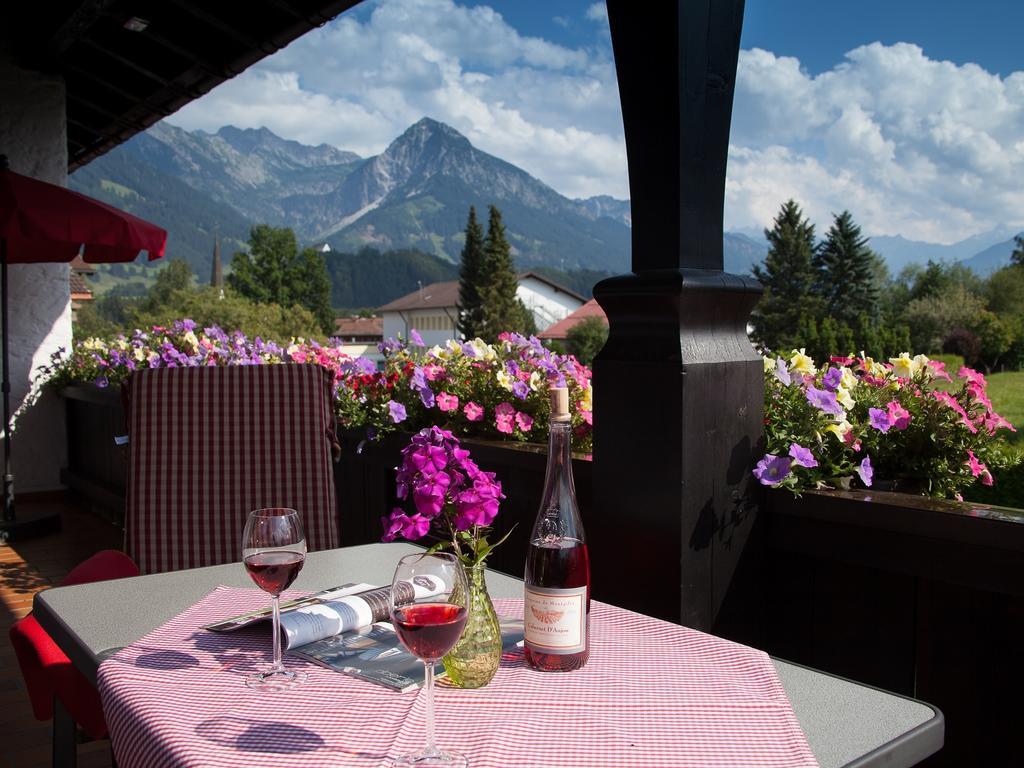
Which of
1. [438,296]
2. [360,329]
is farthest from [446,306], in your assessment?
[360,329]

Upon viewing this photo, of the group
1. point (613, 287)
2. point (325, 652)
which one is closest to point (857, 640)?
point (613, 287)

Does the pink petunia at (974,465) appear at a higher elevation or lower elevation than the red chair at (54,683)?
higher

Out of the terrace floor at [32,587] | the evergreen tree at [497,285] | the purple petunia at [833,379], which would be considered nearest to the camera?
the purple petunia at [833,379]

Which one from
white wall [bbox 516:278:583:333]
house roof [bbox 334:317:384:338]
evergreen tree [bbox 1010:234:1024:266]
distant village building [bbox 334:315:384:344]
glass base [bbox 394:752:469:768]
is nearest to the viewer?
glass base [bbox 394:752:469:768]

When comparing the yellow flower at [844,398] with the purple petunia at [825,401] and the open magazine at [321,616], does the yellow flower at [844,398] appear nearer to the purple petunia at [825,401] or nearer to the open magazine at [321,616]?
the purple petunia at [825,401]

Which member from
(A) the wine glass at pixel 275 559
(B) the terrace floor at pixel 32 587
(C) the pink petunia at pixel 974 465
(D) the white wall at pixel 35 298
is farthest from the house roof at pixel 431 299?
(A) the wine glass at pixel 275 559

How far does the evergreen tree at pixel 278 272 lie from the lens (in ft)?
210

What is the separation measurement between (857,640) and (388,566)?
84 cm

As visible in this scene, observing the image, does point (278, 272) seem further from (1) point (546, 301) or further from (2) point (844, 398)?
(2) point (844, 398)

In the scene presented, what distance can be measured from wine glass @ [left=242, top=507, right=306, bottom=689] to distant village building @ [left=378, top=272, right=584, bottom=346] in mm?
70988

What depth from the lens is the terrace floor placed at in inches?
90.5

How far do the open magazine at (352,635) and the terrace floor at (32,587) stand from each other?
1068mm

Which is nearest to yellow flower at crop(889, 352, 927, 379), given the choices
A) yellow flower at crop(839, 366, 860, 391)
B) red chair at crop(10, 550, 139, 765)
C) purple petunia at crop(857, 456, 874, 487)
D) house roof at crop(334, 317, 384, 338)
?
yellow flower at crop(839, 366, 860, 391)

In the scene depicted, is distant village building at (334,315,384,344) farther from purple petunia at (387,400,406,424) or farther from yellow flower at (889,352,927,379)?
yellow flower at (889,352,927,379)
